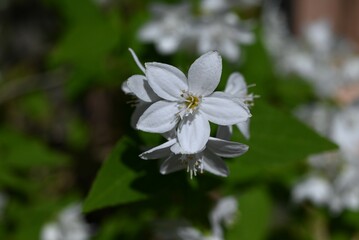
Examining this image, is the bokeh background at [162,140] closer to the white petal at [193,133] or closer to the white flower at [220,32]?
the white flower at [220,32]

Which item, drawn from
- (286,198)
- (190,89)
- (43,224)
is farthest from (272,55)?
(190,89)

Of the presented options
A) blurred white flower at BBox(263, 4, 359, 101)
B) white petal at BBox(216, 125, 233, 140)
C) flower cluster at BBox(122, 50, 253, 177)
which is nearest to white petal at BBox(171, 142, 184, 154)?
flower cluster at BBox(122, 50, 253, 177)

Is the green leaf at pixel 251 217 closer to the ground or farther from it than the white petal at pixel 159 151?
closer to the ground

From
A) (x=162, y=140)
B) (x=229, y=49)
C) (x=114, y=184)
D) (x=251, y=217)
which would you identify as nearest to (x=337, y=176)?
(x=251, y=217)

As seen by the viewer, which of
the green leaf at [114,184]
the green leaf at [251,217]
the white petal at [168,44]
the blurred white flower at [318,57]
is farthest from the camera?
the blurred white flower at [318,57]

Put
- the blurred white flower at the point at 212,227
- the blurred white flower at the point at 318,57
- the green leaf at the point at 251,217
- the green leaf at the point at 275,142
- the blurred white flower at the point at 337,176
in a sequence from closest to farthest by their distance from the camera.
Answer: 1. the green leaf at the point at 275,142
2. the blurred white flower at the point at 212,227
3. the green leaf at the point at 251,217
4. the blurred white flower at the point at 337,176
5. the blurred white flower at the point at 318,57

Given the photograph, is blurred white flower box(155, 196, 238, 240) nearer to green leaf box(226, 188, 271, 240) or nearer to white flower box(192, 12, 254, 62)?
green leaf box(226, 188, 271, 240)

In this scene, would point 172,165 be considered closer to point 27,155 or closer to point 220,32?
point 220,32

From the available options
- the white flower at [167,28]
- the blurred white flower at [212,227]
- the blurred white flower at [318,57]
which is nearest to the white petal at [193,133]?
the blurred white flower at [212,227]
